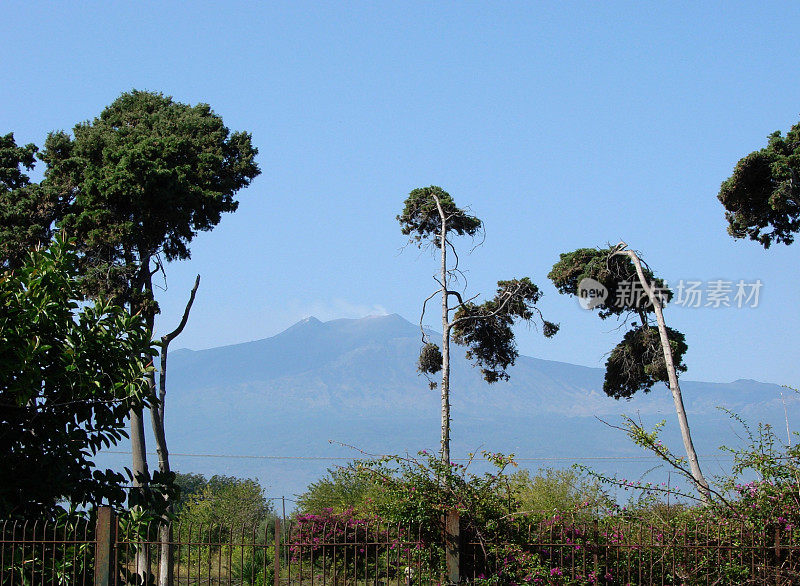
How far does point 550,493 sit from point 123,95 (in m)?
17.4

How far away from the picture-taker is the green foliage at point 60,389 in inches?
411

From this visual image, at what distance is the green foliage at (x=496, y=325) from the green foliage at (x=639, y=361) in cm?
248

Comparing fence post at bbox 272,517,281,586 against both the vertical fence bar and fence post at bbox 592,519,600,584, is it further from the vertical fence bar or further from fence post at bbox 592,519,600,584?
fence post at bbox 592,519,600,584

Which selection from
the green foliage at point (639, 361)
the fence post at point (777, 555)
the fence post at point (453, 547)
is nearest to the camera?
the fence post at point (453, 547)

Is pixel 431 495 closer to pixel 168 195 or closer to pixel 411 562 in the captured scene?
pixel 411 562

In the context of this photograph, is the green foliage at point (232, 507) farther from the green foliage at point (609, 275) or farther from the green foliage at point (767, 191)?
the green foliage at point (767, 191)

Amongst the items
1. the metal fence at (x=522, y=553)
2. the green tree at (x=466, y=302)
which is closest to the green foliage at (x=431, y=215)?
the green tree at (x=466, y=302)

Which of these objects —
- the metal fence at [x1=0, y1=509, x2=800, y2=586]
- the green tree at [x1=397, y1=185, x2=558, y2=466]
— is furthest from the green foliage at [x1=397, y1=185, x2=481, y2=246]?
the metal fence at [x1=0, y1=509, x2=800, y2=586]

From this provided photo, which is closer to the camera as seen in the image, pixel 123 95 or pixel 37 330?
pixel 37 330

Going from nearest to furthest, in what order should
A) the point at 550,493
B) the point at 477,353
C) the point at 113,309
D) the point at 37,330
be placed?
the point at 37,330 → the point at 113,309 → the point at 550,493 → the point at 477,353

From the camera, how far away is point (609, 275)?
2806cm

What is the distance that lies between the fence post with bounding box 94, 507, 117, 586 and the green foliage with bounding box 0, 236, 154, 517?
77 cm

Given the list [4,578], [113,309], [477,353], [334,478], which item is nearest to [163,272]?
[334,478]

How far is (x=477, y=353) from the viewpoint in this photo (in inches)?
1227
